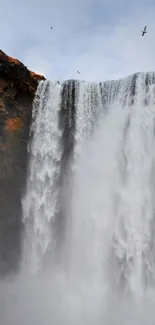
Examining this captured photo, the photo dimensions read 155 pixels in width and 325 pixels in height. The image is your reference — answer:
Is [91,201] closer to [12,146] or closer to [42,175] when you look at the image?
[42,175]

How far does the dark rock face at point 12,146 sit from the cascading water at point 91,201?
0.46 meters

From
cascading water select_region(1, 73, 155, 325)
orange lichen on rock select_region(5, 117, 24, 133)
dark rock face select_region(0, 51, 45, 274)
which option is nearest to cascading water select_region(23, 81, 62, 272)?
cascading water select_region(1, 73, 155, 325)

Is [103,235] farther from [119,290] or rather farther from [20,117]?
[20,117]

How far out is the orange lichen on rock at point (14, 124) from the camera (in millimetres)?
17203

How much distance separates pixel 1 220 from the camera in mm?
16094

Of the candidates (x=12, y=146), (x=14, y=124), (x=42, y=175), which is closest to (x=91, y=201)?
(x=42, y=175)

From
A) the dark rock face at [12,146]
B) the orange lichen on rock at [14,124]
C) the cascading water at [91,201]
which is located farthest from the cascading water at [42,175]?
the orange lichen on rock at [14,124]

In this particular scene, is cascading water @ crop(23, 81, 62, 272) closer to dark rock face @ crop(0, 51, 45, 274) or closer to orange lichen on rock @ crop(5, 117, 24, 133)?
dark rock face @ crop(0, 51, 45, 274)

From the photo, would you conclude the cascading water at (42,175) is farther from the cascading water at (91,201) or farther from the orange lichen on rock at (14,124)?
the orange lichen on rock at (14,124)

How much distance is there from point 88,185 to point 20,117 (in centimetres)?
525

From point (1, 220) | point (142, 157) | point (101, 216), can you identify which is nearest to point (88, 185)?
point (101, 216)

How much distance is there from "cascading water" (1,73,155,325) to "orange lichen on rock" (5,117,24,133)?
0.74 m

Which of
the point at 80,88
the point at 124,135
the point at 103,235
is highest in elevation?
the point at 80,88

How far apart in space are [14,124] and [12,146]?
1237 mm
